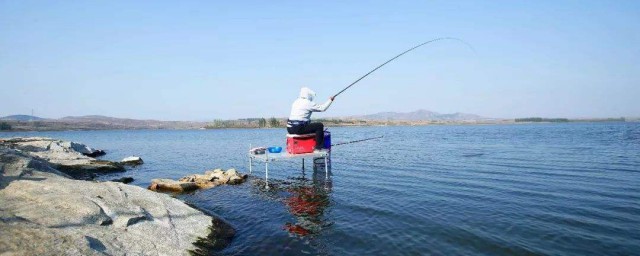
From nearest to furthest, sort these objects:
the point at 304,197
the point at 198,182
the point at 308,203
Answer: the point at 308,203
the point at 304,197
the point at 198,182

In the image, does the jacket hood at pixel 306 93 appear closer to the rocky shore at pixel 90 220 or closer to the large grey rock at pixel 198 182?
the large grey rock at pixel 198 182

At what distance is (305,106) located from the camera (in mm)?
16969

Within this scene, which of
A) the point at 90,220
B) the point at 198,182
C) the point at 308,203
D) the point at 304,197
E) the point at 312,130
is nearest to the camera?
the point at 90,220

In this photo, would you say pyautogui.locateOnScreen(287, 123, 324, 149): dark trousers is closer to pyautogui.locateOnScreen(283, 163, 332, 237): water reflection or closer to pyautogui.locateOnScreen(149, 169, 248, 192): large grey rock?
pyautogui.locateOnScreen(283, 163, 332, 237): water reflection

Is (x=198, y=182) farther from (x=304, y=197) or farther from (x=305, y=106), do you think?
(x=305, y=106)

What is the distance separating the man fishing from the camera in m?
16.9

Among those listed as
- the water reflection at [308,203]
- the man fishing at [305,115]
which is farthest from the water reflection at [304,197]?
the man fishing at [305,115]

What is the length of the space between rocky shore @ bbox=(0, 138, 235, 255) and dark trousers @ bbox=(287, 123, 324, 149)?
24.9ft

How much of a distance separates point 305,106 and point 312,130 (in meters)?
1.56

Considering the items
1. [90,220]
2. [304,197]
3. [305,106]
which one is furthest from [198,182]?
[90,220]

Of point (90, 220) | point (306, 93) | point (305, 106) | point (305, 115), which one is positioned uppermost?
point (306, 93)

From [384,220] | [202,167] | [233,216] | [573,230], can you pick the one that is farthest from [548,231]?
[202,167]

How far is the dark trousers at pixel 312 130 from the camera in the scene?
17.7 m

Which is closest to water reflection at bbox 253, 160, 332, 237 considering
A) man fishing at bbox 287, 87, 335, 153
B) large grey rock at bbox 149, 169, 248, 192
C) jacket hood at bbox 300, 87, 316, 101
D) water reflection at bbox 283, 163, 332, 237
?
water reflection at bbox 283, 163, 332, 237
